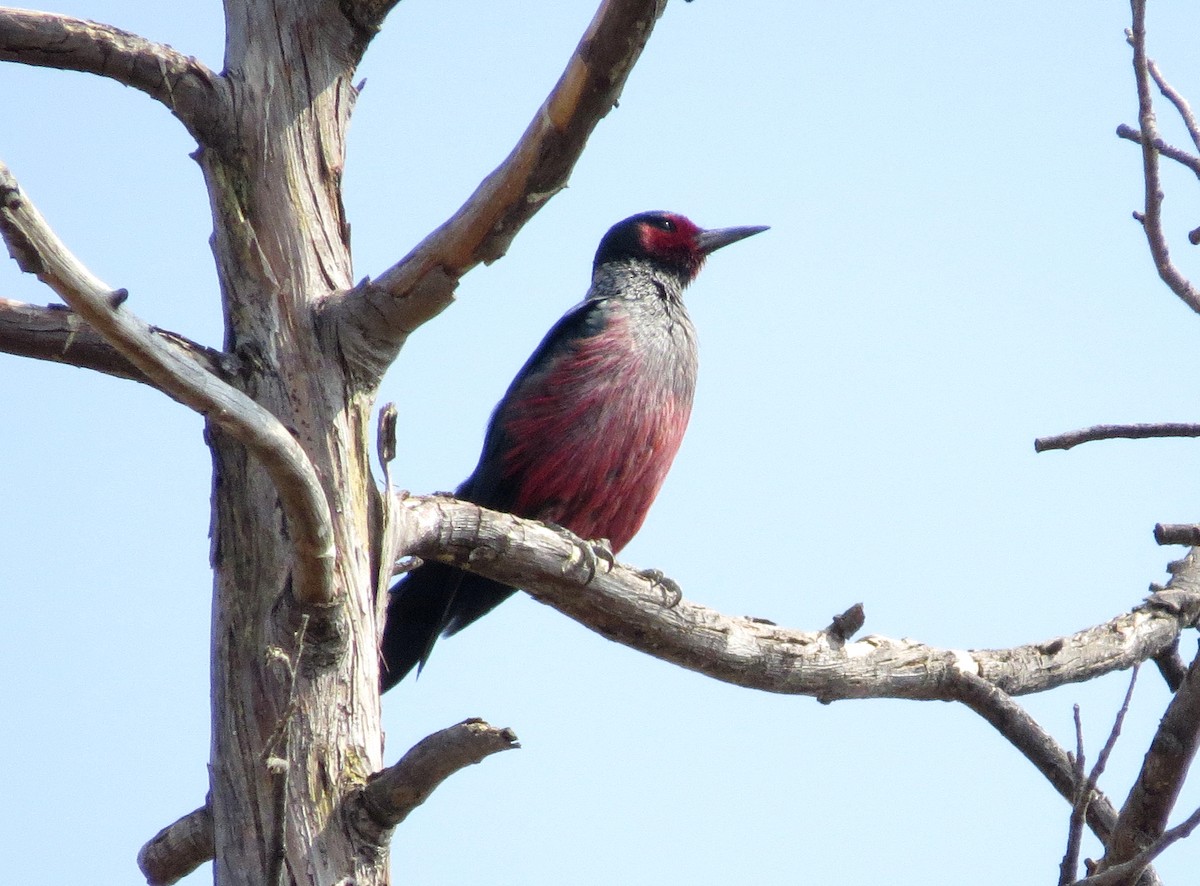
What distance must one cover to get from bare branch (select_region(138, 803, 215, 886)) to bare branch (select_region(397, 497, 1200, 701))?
86cm

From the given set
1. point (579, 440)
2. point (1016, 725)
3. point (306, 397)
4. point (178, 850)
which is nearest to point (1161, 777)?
point (1016, 725)

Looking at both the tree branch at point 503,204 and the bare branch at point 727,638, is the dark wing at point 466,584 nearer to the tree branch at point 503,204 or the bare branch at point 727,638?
the bare branch at point 727,638

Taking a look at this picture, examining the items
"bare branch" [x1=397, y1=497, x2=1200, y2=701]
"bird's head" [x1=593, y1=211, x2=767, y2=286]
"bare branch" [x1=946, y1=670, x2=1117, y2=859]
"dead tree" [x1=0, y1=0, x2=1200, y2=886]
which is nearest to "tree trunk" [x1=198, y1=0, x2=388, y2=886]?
"dead tree" [x1=0, y1=0, x2=1200, y2=886]

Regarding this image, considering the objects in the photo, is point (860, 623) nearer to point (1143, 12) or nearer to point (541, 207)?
point (541, 207)

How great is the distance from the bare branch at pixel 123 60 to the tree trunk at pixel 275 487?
0.22 feet

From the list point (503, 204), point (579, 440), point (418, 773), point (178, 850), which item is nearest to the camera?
point (418, 773)

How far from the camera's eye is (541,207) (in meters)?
3.06

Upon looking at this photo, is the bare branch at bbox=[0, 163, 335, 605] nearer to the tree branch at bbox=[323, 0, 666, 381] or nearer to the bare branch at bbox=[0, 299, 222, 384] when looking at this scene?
the bare branch at bbox=[0, 299, 222, 384]

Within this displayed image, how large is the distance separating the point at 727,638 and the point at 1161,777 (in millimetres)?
1496

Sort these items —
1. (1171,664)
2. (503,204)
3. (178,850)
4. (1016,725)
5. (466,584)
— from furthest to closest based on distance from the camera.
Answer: (466,584) < (1171,664) < (1016,725) < (178,850) < (503,204)

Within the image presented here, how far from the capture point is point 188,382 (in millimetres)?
2502

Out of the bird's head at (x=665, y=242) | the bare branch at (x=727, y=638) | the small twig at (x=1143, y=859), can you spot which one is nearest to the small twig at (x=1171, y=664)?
the bare branch at (x=727, y=638)

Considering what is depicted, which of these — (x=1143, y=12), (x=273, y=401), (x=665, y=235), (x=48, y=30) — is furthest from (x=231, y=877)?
(x=665, y=235)

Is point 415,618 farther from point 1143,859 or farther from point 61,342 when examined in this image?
point 1143,859
